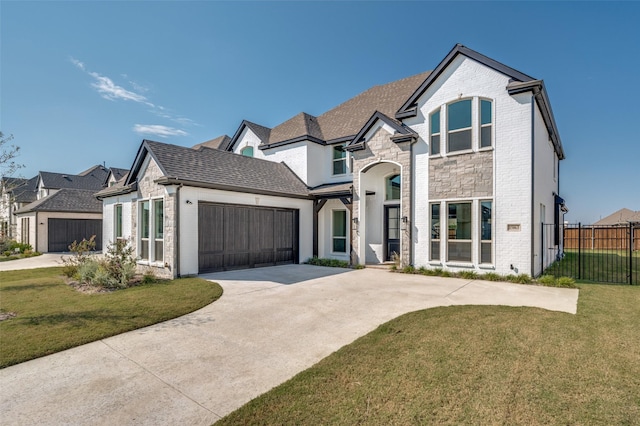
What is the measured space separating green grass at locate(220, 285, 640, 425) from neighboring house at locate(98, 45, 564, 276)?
5.65m

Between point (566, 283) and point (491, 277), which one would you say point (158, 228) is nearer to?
point (491, 277)

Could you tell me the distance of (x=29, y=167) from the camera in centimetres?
932

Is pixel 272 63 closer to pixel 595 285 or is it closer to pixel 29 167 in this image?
pixel 29 167

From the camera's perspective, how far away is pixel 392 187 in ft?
50.2

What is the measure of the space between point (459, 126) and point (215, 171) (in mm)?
10033

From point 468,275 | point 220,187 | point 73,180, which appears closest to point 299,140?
point 220,187


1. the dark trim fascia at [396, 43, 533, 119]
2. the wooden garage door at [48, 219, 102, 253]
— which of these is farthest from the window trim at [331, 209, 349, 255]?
the wooden garage door at [48, 219, 102, 253]

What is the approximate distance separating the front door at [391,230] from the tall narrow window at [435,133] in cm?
351

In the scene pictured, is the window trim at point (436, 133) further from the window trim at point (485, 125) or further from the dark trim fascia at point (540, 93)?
the dark trim fascia at point (540, 93)

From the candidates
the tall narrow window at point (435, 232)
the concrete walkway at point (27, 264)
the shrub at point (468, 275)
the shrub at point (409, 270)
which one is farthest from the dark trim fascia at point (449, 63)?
the concrete walkway at point (27, 264)

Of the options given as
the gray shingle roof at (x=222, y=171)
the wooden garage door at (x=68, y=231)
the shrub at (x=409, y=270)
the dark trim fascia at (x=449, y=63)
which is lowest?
the shrub at (x=409, y=270)

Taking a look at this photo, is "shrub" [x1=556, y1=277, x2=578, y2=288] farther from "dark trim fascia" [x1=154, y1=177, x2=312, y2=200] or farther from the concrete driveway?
"dark trim fascia" [x1=154, y1=177, x2=312, y2=200]

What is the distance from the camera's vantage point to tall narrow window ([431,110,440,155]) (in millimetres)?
12148

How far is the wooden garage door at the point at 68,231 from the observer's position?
73.5 ft
